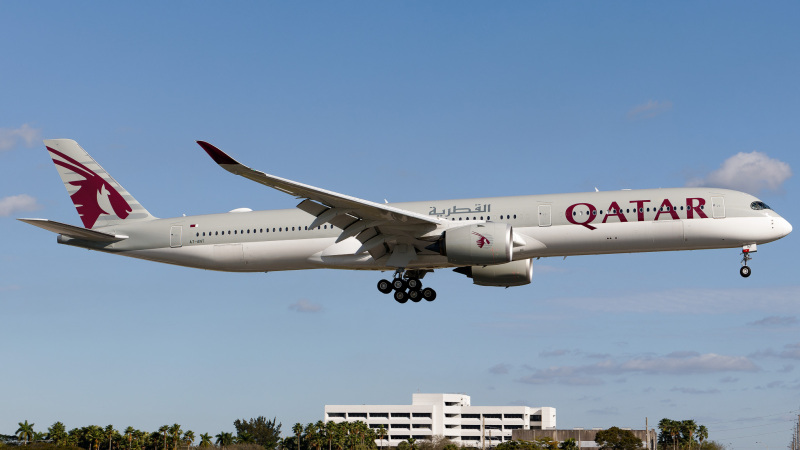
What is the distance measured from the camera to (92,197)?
46594 millimetres

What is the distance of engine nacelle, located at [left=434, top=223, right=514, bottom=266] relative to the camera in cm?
3672

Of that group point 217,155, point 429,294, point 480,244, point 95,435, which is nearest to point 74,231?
point 217,155

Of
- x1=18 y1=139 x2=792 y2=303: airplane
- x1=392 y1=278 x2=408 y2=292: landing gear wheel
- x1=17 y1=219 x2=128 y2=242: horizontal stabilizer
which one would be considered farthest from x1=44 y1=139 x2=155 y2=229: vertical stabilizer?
x1=392 y1=278 x2=408 y2=292: landing gear wheel

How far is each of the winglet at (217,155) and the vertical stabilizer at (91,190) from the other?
14.0 m

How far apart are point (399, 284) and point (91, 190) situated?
17284mm

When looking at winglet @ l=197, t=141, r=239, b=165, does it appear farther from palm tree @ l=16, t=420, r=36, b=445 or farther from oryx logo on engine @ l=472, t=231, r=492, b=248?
palm tree @ l=16, t=420, r=36, b=445

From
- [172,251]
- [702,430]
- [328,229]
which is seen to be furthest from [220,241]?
[702,430]

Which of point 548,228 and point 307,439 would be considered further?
point 307,439

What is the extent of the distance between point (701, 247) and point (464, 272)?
11488mm

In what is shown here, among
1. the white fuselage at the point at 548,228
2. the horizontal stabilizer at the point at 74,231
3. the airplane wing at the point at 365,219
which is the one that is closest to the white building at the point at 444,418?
the horizontal stabilizer at the point at 74,231

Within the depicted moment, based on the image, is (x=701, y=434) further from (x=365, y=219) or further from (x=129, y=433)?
(x=365, y=219)

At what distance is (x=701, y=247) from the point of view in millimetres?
37750

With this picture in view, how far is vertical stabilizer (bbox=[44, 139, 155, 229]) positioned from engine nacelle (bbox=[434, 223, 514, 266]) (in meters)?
16.8

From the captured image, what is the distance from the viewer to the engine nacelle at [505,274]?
41.9 metres
